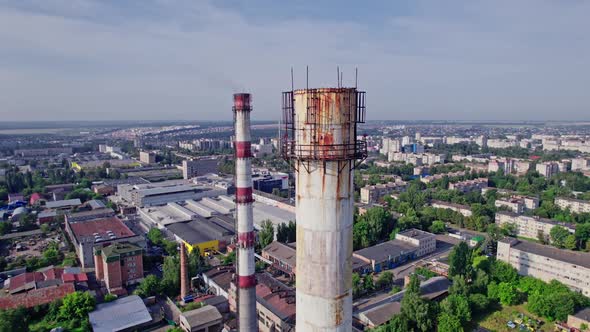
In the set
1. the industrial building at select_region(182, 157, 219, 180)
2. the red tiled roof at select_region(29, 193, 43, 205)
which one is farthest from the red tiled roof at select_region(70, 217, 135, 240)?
the industrial building at select_region(182, 157, 219, 180)

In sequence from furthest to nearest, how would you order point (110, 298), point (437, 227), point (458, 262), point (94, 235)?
point (437, 227), point (94, 235), point (458, 262), point (110, 298)

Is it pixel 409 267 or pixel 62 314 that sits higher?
pixel 62 314

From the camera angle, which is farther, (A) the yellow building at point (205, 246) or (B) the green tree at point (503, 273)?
(A) the yellow building at point (205, 246)

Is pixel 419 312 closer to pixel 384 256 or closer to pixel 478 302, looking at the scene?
pixel 478 302

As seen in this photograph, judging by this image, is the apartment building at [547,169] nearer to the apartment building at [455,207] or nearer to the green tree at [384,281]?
the apartment building at [455,207]

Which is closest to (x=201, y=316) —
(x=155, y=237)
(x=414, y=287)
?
(x=414, y=287)

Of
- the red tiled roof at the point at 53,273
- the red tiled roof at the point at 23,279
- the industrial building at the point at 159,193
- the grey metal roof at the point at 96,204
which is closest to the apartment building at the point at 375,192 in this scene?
the industrial building at the point at 159,193
